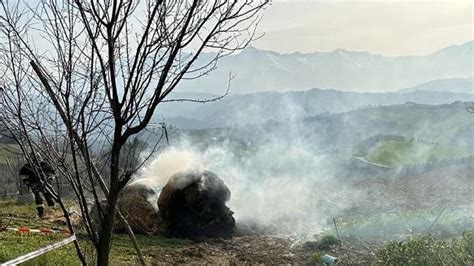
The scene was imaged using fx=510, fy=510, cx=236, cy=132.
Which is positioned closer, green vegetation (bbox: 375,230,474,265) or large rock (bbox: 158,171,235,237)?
green vegetation (bbox: 375,230,474,265)

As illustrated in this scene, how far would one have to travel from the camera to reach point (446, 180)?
67.0 feet

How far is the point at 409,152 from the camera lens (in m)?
33.1

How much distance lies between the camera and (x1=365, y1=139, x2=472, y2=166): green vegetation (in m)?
30.4

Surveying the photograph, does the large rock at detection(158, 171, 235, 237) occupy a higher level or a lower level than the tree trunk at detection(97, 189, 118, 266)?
lower

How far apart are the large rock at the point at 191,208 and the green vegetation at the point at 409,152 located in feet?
60.3

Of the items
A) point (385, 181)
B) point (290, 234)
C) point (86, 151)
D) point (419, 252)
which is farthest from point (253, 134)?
point (86, 151)

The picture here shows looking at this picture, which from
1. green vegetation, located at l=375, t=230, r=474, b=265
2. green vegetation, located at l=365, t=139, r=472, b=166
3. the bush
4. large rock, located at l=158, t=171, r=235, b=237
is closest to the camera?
green vegetation, located at l=375, t=230, r=474, b=265

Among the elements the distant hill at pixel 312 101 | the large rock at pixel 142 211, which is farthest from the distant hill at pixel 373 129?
the distant hill at pixel 312 101

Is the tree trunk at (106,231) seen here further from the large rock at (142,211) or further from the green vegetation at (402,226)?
the large rock at (142,211)

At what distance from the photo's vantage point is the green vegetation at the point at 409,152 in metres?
30.4

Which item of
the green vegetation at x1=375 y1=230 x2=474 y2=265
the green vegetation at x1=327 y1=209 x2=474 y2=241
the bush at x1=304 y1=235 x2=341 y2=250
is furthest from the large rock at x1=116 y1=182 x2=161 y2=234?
the green vegetation at x1=375 y1=230 x2=474 y2=265

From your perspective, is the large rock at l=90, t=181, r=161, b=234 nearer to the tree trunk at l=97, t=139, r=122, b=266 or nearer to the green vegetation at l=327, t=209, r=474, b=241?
the green vegetation at l=327, t=209, r=474, b=241

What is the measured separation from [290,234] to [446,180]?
32.1ft

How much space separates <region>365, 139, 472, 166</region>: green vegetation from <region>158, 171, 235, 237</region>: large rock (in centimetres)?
1839
